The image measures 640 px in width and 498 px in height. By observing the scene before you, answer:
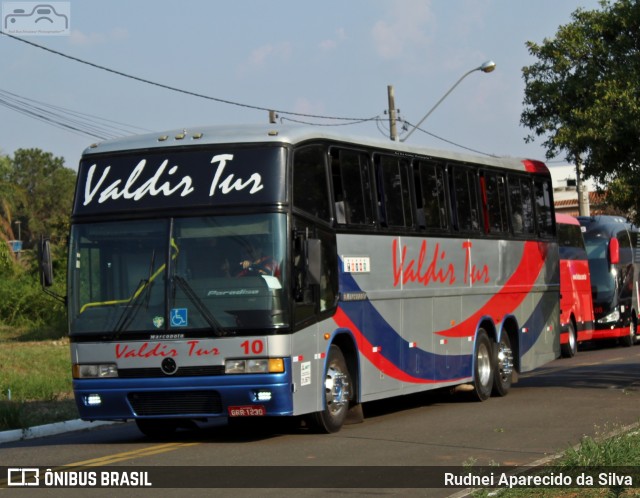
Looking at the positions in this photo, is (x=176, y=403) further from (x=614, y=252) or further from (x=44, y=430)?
(x=614, y=252)

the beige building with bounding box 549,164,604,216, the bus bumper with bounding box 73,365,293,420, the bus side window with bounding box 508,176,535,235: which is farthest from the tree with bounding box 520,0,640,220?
the beige building with bounding box 549,164,604,216

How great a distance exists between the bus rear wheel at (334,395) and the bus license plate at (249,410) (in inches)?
42.5

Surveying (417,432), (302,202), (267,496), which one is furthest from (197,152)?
(267,496)

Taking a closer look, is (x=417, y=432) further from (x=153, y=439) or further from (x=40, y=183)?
(x=40, y=183)

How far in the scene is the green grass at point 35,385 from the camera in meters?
17.5

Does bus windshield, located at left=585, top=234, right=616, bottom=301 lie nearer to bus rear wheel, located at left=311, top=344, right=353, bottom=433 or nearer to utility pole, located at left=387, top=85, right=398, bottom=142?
utility pole, located at left=387, top=85, right=398, bottom=142

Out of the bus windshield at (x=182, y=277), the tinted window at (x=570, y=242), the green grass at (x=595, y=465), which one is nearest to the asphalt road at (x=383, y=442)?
the green grass at (x=595, y=465)

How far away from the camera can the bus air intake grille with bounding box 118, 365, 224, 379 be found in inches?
518

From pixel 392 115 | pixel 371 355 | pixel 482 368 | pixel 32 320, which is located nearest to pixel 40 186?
pixel 32 320

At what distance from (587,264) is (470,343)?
17629mm

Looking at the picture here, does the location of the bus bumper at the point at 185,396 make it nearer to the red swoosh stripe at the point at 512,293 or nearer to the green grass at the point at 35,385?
the green grass at the point at 35,385

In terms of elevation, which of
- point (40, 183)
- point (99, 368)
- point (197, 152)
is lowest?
point (99, 368)

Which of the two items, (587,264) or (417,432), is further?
(587,264)

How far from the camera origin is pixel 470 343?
61.8ft
